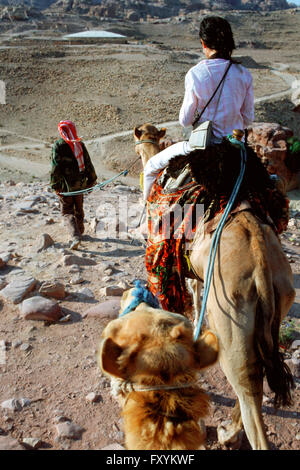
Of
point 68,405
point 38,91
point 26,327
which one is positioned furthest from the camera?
point 38,91

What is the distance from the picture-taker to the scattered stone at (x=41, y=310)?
466 cm

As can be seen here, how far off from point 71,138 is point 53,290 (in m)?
3.16

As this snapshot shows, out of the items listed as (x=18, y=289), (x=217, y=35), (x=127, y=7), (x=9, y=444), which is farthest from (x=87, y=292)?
(x=127, y=7)

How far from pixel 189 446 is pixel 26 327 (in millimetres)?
3203

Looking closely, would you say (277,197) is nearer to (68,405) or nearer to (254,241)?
(254,241)

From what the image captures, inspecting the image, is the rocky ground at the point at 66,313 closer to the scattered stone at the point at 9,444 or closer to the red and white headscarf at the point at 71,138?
the scattered stone at the point at 9,444

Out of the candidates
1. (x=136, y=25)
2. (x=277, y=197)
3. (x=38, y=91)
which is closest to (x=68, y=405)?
(x=277, y=197)

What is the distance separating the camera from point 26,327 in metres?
4.56

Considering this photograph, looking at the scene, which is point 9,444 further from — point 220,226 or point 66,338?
point 220,226

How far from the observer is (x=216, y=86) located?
3.53 meters

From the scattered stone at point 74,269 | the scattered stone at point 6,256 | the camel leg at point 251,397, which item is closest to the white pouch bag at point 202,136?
the camel leg at point 251,397

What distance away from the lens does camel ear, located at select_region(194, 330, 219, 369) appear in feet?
Answer: 6.08

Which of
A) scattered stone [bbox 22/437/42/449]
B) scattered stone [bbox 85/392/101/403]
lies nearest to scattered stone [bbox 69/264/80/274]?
scattered stone [bbox 85/392/101/403]

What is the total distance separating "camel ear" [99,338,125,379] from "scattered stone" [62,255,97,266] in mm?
4387
